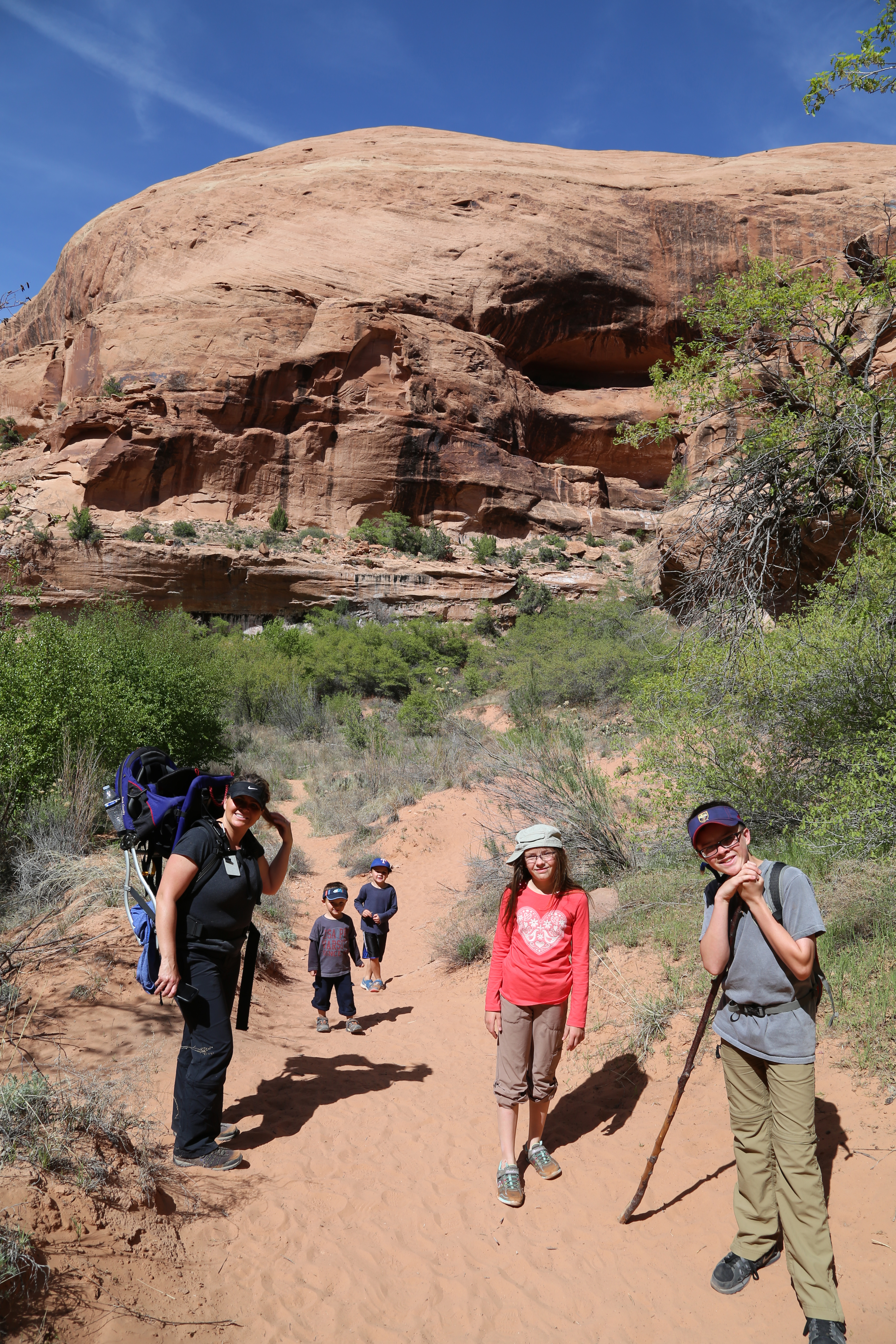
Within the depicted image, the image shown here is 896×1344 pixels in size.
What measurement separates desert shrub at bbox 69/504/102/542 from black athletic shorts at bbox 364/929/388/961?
2196 cm

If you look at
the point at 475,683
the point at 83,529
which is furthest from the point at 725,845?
the point at 83,529

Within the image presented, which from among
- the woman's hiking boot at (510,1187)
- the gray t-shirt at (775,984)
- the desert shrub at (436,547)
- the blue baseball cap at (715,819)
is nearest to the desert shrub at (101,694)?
the woman's hiking boot at (510,1187)

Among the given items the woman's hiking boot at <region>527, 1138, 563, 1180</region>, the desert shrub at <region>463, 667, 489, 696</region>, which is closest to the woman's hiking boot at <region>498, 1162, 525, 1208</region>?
the woman's hiking boot at <region>527, 1138, 563, 1180</region>

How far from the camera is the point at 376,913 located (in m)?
6.50

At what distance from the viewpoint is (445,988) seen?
20.9 ft

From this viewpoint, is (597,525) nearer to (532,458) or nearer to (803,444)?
(532,458)

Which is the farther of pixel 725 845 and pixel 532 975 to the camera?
pixel 532 975

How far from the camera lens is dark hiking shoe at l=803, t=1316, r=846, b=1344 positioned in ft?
7.47

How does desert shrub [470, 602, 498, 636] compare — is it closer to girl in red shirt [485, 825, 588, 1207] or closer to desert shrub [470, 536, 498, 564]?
desert shrub [470, 536, 498, 564]

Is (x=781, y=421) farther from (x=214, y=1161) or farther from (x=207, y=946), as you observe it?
(x=214, y=1161)

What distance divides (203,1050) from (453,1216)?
4.53ft


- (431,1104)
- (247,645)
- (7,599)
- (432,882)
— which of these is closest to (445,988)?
(431,1104)

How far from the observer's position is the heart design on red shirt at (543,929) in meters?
3.26

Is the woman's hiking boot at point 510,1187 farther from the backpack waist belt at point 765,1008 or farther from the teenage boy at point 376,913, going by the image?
the teenage boy at point 376,913
